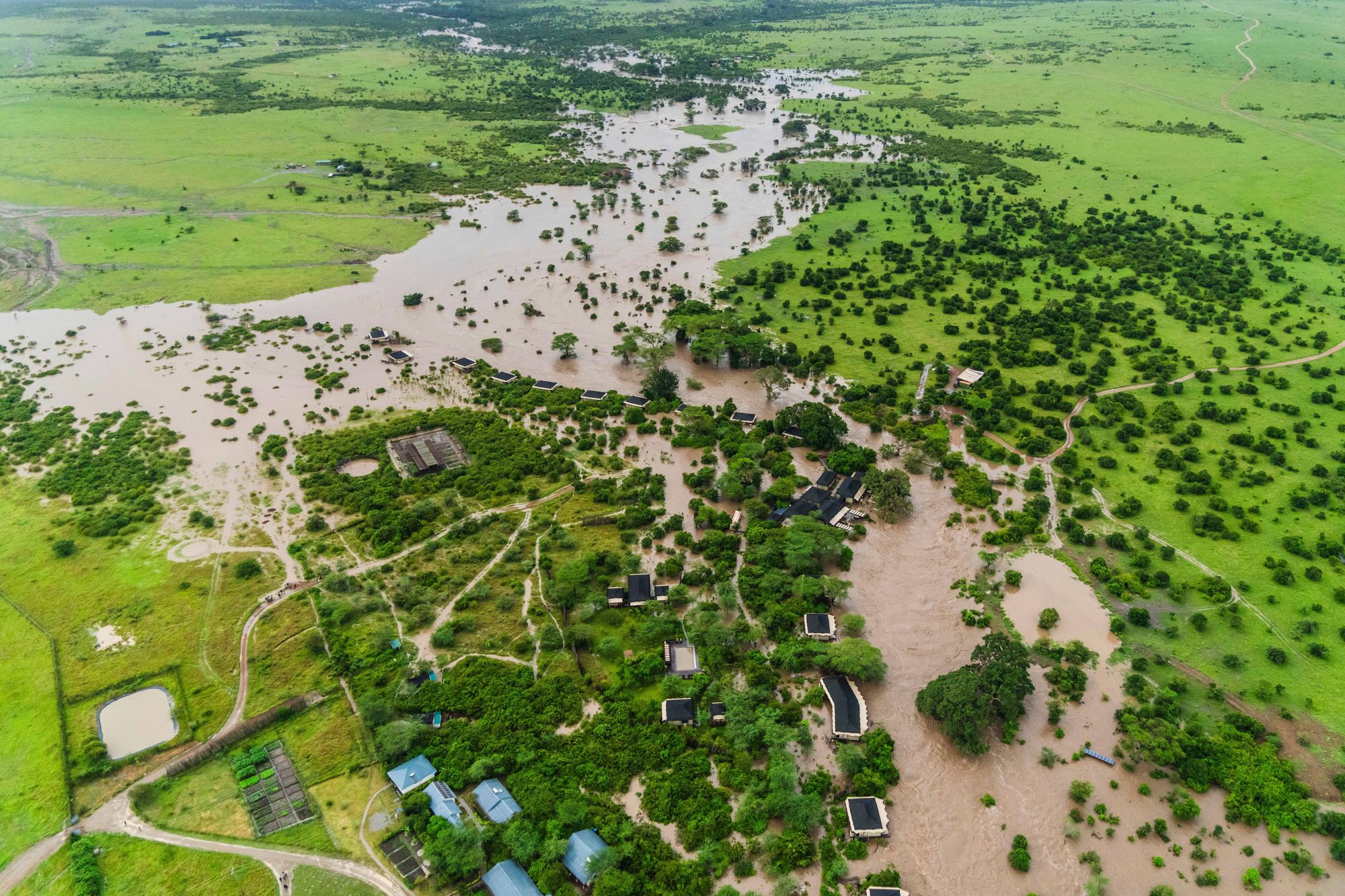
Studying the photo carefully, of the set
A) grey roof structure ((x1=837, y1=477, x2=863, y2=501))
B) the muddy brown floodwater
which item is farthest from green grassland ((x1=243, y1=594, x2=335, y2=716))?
grey roof structure ((x1=837, y1=477, x2=863, y2=501))

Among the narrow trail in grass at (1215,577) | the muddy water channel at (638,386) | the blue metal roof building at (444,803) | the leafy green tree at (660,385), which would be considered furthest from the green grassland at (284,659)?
the narrow trail in grass at (1215,577)

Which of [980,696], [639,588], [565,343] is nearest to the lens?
[980,696]

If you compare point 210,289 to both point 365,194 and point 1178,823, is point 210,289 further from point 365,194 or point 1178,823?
point 1178,823

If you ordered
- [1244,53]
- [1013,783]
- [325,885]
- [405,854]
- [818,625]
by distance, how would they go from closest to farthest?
1. [325,885]
2. [405,854]
3. [1013,783]
4. [818,625]
5. [1244,53]

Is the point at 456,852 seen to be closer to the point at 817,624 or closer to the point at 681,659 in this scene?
the point at 681,659

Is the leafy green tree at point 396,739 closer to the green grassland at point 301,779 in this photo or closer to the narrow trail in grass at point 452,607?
the green grassland at point 301,779

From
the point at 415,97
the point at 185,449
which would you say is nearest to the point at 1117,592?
the point at 185,449

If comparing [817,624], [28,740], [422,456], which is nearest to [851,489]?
[817,624]
